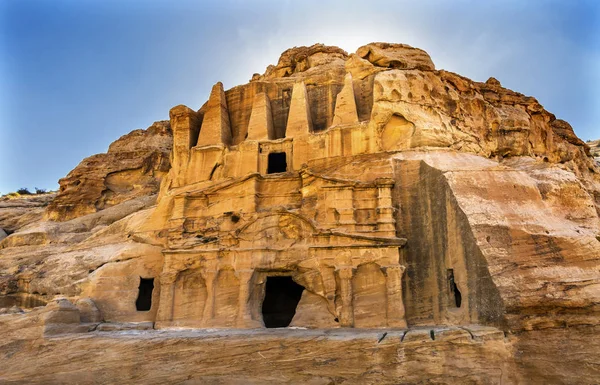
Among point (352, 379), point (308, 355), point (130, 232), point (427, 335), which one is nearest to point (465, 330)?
point (427, 335)

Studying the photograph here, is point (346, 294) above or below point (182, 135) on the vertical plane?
below

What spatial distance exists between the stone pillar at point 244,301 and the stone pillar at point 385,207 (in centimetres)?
534

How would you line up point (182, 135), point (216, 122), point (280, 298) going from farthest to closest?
point (182, 135)
point (216, 122)
point (280, 298)

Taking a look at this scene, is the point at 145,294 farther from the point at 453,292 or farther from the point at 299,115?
the point at 453,292

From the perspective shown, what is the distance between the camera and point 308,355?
13.3 metres

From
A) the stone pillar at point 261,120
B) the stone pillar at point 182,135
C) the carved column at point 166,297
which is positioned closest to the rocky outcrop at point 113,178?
the stone pillar at point 182,135

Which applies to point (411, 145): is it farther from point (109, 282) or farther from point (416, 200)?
point (109, 282)

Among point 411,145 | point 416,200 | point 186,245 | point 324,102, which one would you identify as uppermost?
point 324,102

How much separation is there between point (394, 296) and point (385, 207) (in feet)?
11.3

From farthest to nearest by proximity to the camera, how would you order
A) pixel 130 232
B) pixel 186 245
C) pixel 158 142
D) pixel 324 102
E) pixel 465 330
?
1. pixel 158 142
2. pixel 324 102
3. pixel 130 232
4. pixel 186 245
5. pixel 465 330

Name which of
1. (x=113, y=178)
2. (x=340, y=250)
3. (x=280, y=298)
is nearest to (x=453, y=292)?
(x=340, y=250)

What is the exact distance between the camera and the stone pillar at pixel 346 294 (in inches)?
651

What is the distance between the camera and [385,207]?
18062 mm

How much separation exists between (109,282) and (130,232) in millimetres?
3835
